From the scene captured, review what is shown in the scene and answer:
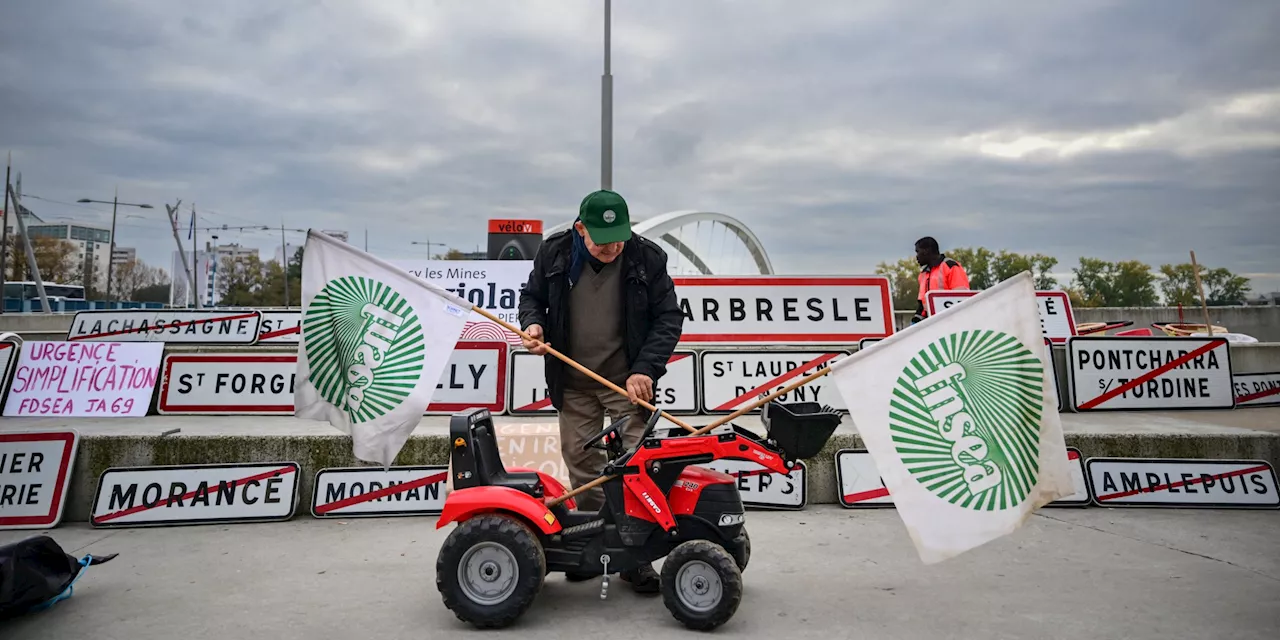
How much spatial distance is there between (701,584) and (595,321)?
1.46 metres

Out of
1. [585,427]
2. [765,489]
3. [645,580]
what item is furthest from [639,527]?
[765,489]

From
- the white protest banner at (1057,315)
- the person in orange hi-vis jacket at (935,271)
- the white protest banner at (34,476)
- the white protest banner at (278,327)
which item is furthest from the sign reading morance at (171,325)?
the white protest banner at (1057,315)

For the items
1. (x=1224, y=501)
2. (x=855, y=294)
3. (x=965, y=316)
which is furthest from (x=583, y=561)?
(x=855, y=294)

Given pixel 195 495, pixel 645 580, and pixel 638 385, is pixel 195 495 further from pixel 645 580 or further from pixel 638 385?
pixel 638 385

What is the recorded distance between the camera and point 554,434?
20.7 ft

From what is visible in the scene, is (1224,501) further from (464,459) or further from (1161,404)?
(464,459)

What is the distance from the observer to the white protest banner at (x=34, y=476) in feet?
18.9

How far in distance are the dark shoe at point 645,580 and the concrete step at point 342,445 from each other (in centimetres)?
218

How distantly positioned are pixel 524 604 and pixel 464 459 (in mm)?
762

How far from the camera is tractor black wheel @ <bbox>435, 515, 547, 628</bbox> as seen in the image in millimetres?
3641

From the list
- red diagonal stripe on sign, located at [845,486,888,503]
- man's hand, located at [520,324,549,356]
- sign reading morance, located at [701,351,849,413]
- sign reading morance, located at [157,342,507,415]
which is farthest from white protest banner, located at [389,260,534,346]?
man's hand, located at [520,324,549,356]

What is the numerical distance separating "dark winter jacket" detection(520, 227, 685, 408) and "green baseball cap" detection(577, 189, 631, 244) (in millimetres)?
339

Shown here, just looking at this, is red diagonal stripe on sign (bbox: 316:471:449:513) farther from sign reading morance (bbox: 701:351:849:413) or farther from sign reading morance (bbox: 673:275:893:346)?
sign reading morance (bbox: 673:275:893:346)

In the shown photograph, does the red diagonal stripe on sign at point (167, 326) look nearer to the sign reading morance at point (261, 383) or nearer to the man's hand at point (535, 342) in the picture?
the sign reading morance at point (261, 383)
